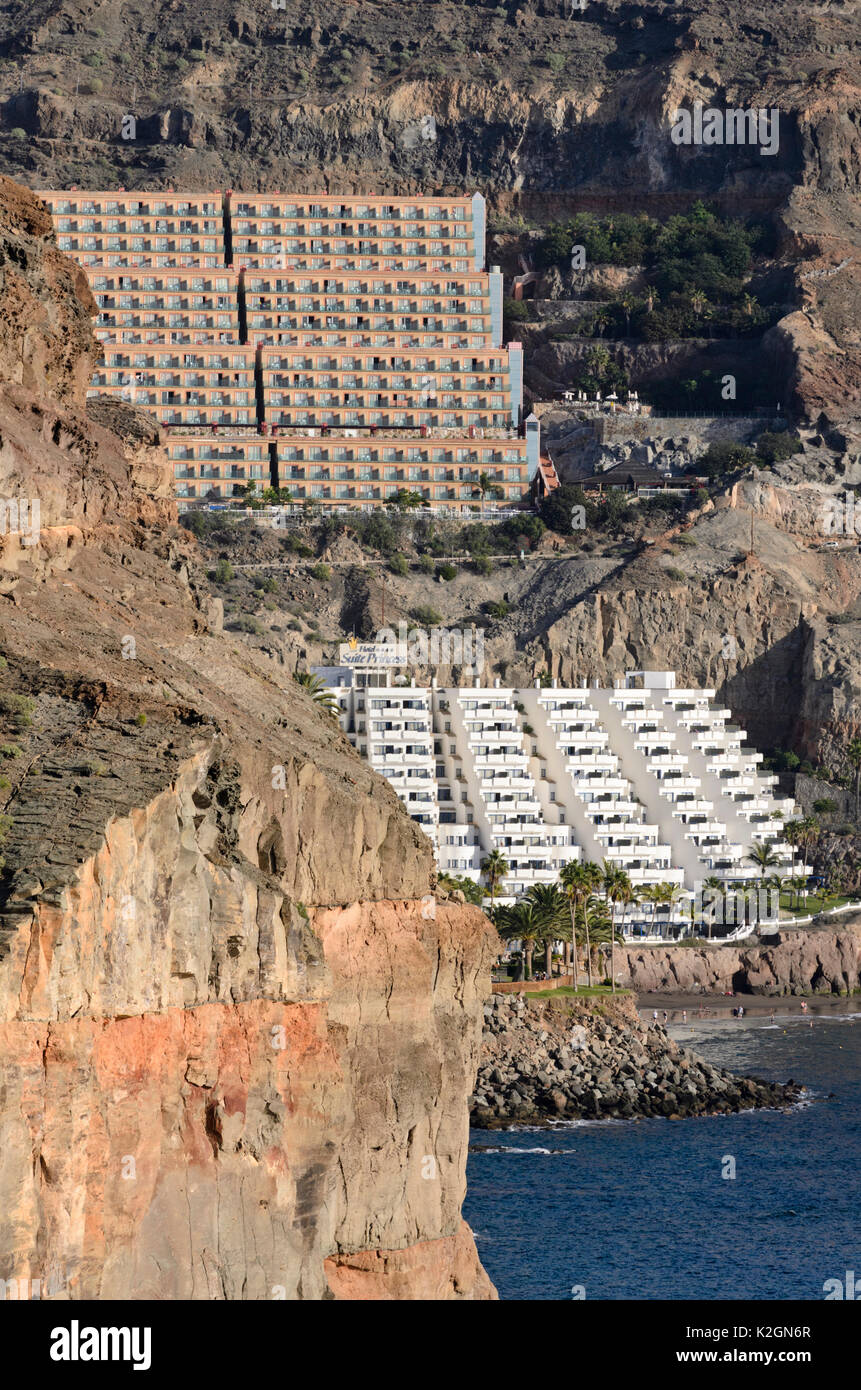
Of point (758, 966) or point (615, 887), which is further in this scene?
point (758, 966)

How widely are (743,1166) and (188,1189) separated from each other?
67.1m

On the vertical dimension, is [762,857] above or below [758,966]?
above

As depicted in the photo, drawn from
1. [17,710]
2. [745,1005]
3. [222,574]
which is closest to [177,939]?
[17,710]

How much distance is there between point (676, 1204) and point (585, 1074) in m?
18.4

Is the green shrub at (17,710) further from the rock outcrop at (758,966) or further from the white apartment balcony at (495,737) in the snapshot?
the white apartment balcony at (495,737)

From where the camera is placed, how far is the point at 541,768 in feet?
517

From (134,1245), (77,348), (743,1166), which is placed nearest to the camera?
(134,1245)

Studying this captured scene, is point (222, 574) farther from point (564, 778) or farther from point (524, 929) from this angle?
point (524, 929)

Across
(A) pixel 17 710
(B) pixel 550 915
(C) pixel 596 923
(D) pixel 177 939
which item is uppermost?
(A) pixel 17 710

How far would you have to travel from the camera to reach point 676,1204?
307 feet

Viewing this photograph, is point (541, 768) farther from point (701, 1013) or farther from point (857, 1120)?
point (857, 1120)

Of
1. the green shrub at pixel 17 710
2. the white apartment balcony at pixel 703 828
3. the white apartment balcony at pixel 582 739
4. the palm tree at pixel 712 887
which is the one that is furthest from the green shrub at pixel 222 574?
the green shrub at pixel 17 710

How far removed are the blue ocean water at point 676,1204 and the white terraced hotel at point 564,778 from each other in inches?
1426
